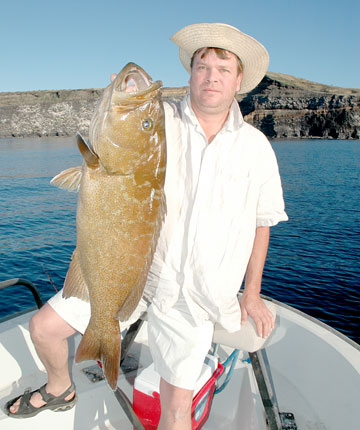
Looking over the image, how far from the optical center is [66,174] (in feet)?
7.87

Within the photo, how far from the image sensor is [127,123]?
88.7 inches

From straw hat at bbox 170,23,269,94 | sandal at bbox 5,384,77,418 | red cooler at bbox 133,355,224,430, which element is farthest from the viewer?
red cooler at bbox 133,355,224,430

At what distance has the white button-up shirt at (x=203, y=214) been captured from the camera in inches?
106

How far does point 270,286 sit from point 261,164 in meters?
10.2

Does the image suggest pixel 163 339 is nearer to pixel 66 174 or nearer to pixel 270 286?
pixel 66 174

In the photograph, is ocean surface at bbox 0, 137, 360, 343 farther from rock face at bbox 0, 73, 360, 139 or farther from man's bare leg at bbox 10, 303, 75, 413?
rock face at bbox 0, 73, 360, 139

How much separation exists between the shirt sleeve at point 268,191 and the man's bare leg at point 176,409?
141 cm

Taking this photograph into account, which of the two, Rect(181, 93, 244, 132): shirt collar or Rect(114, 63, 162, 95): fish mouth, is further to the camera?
Rect(181, 93, 244, 132): shirt collar

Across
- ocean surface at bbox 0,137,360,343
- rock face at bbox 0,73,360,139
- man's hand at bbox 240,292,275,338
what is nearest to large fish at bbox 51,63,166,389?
man's hand at bbox 240,292,275,338

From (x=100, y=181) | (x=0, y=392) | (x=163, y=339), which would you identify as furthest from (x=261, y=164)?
(x=0, y=392)

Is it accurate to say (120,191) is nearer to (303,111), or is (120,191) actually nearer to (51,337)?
(51,337)

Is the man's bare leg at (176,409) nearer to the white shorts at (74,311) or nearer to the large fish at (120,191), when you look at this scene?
the large fish at (120,191)

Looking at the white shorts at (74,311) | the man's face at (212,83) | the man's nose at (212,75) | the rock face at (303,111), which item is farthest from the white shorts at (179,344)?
the rock face at (303,111)

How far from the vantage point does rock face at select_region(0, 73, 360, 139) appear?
3885 inches
